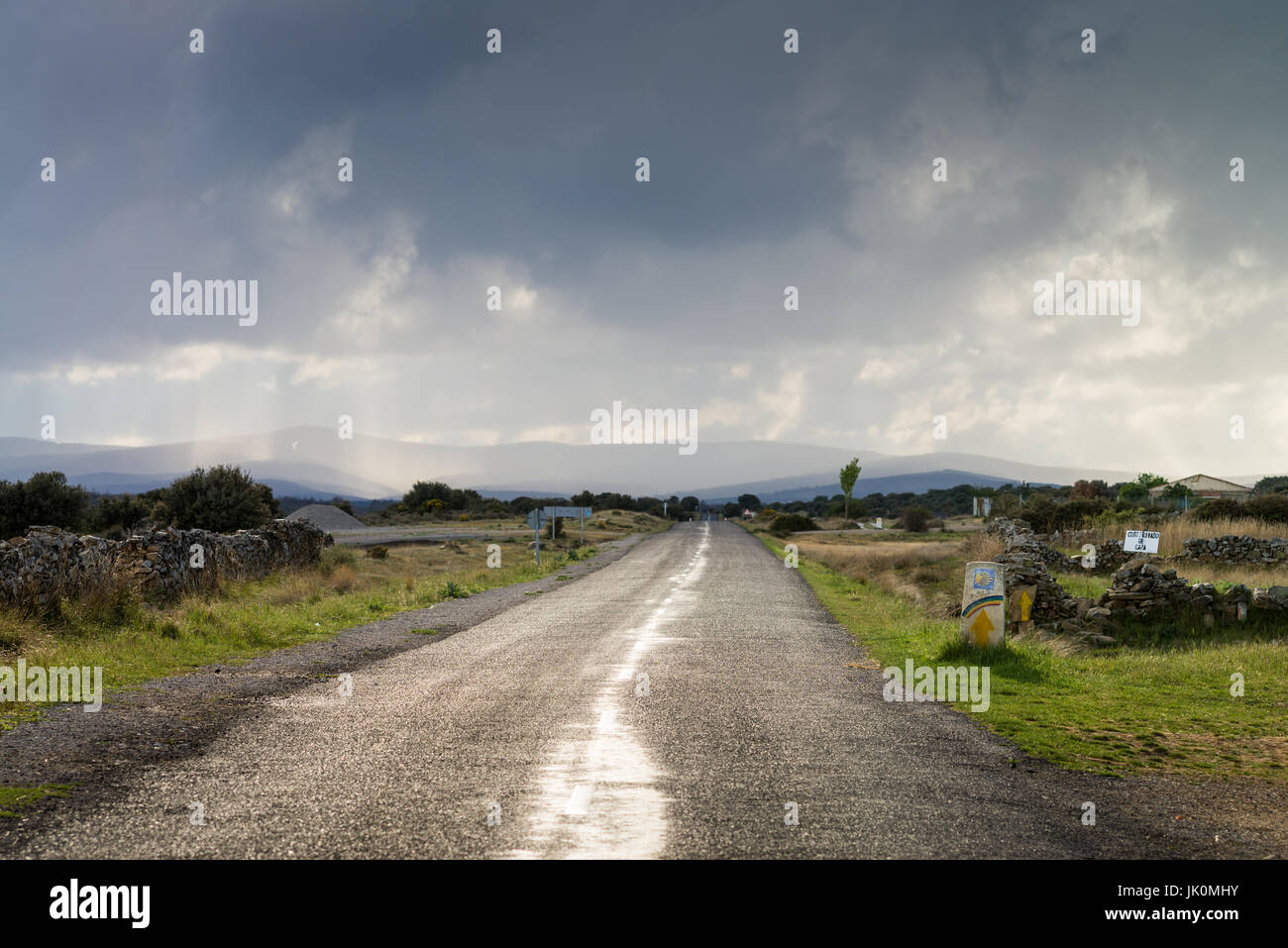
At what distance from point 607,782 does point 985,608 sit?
8.60 m


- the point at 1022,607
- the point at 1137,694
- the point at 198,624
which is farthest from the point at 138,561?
the point at 1137,694

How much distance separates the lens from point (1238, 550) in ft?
76.2

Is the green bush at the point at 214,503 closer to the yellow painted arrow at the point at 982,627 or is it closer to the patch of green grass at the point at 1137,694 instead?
the patch of green grass at the point at 1137,694

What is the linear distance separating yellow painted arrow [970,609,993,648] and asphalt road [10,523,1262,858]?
2.20 metres

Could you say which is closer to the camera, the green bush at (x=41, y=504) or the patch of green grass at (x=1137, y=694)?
the patch of green grass at (x=1137, y=694)

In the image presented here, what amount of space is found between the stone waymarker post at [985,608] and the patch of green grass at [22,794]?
11.4 metres

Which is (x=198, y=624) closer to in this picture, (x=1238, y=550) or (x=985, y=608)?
(x=985, y=608)

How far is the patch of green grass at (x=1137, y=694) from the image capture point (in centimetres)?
784

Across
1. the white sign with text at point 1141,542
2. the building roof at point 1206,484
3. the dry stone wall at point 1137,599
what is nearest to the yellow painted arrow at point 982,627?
the dry stone wall at point 1137,599

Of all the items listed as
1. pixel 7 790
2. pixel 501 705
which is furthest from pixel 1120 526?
pixel 7 790
